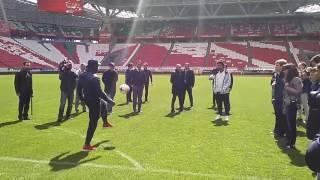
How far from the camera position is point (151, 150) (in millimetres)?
9688

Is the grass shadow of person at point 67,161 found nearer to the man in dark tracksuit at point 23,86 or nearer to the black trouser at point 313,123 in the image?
the black trouser at point 313,123

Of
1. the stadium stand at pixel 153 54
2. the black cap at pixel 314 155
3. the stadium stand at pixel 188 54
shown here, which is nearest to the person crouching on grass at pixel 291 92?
the black cap at pixel 314 155

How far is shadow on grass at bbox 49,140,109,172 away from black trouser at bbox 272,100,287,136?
533cm

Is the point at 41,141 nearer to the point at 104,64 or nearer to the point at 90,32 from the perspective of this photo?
the point at 104,64

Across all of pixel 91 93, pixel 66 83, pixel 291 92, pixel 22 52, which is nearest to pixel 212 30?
pixel 22 52

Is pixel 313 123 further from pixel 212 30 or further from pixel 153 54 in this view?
pixel 212 30

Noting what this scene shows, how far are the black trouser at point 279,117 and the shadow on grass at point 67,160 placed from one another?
5.33m

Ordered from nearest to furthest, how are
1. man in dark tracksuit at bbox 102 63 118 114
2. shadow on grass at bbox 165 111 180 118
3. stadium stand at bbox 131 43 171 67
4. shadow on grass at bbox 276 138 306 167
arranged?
shadow on grass at bbox 276 138 306 167 → man in dark tracksuit at bbox 102 63 118 114 → shadow on grass at bbox 165 111 180 118 → stadium stand at bbox 131 43 171 67

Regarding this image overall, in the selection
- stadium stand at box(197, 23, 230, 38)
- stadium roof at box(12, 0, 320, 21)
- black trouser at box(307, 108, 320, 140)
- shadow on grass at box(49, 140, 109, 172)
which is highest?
stadium roof at box(12, 0, 320, 21)

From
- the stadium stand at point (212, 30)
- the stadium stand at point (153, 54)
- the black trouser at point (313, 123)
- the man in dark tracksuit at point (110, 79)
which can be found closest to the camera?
the black trouser at point (313, 123)

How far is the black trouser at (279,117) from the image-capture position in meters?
11.0

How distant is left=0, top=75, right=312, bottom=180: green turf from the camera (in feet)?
25.5

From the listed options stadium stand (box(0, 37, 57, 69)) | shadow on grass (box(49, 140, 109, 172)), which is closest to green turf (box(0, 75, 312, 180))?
shadow on grass (box(49, 140, 109, 172))

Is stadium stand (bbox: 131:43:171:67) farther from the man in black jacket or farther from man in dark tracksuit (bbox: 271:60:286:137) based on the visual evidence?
man in dark tracksuit (bbox: 271:60:286:137)
